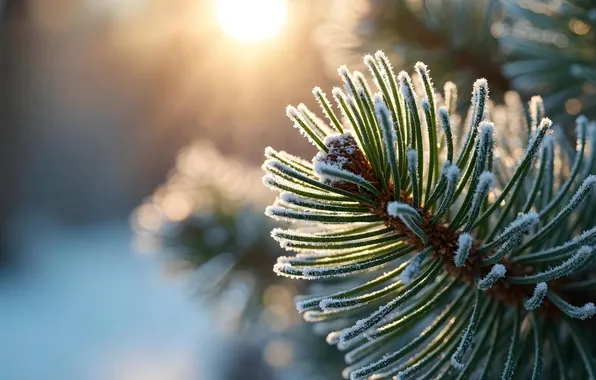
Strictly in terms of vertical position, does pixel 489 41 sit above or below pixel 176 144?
below

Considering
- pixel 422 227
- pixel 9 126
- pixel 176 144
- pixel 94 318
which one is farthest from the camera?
pixel 9 126

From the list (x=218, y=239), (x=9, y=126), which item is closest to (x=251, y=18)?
(x=218, y=239)

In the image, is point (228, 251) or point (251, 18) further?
point (251, 18)

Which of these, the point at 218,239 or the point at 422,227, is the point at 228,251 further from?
the point at 422,227

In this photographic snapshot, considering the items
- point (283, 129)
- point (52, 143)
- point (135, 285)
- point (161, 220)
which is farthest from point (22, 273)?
point (161, 220)

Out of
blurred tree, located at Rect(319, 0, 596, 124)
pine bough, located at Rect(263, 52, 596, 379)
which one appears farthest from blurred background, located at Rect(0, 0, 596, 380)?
pine bough, located at Rect(263, 52, 596, 379)

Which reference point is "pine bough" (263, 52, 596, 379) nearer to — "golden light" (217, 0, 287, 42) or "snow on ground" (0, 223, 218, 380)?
"golden light" (217, 0, 287, 42)
